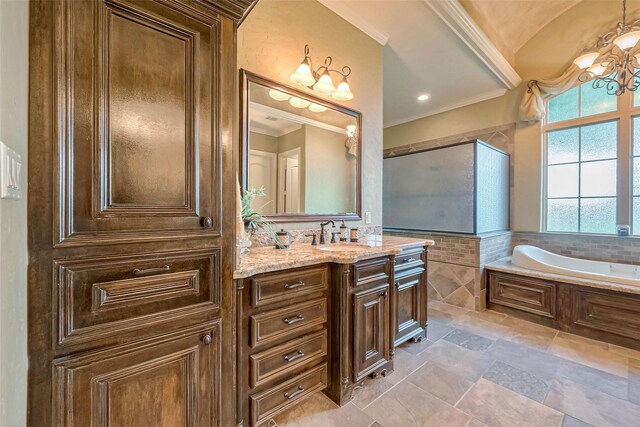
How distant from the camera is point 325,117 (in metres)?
2.27

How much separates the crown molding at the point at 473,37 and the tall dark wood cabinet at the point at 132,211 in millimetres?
2065

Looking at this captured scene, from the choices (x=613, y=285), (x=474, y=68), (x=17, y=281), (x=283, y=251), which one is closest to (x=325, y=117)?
(x=283, y=251)

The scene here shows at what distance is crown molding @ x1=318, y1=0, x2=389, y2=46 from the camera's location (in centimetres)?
224

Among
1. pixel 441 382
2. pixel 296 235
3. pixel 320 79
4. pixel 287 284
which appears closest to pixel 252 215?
pixel 296 235

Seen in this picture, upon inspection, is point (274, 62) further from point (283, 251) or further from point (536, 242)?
point (536, 242)

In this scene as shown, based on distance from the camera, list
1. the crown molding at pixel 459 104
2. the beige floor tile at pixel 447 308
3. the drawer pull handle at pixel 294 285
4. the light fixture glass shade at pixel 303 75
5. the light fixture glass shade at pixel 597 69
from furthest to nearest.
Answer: the crown molding at pixel 459 104 < the beige floor tile at pixel 447 308 < the light fixture glass shade at pixel 597 69 < the light fixture glass shade at pixel 303 75 < the drawer pull handle at pixel 294 285

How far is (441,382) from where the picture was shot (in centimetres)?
181

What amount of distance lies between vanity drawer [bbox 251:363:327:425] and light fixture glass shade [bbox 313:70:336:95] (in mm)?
2039

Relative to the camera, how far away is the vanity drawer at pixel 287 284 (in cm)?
130

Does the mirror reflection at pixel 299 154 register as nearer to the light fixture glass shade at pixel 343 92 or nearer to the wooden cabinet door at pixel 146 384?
the light fixture glass shade at pixel 343 92

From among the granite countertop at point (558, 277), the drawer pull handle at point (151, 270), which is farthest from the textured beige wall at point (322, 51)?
the granite countertop at point (558, 277)

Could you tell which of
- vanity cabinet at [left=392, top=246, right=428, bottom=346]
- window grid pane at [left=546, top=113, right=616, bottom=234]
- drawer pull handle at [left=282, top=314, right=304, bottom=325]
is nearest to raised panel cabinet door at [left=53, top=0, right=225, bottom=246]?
drawer pull handle at [left=282, top=314, right=304, bottom=325]

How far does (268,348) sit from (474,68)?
12.7 feet

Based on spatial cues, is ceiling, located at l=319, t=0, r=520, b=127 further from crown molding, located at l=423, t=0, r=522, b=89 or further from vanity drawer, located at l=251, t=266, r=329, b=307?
vanity drawer, located at l=251, t=266, r=329, b=307
